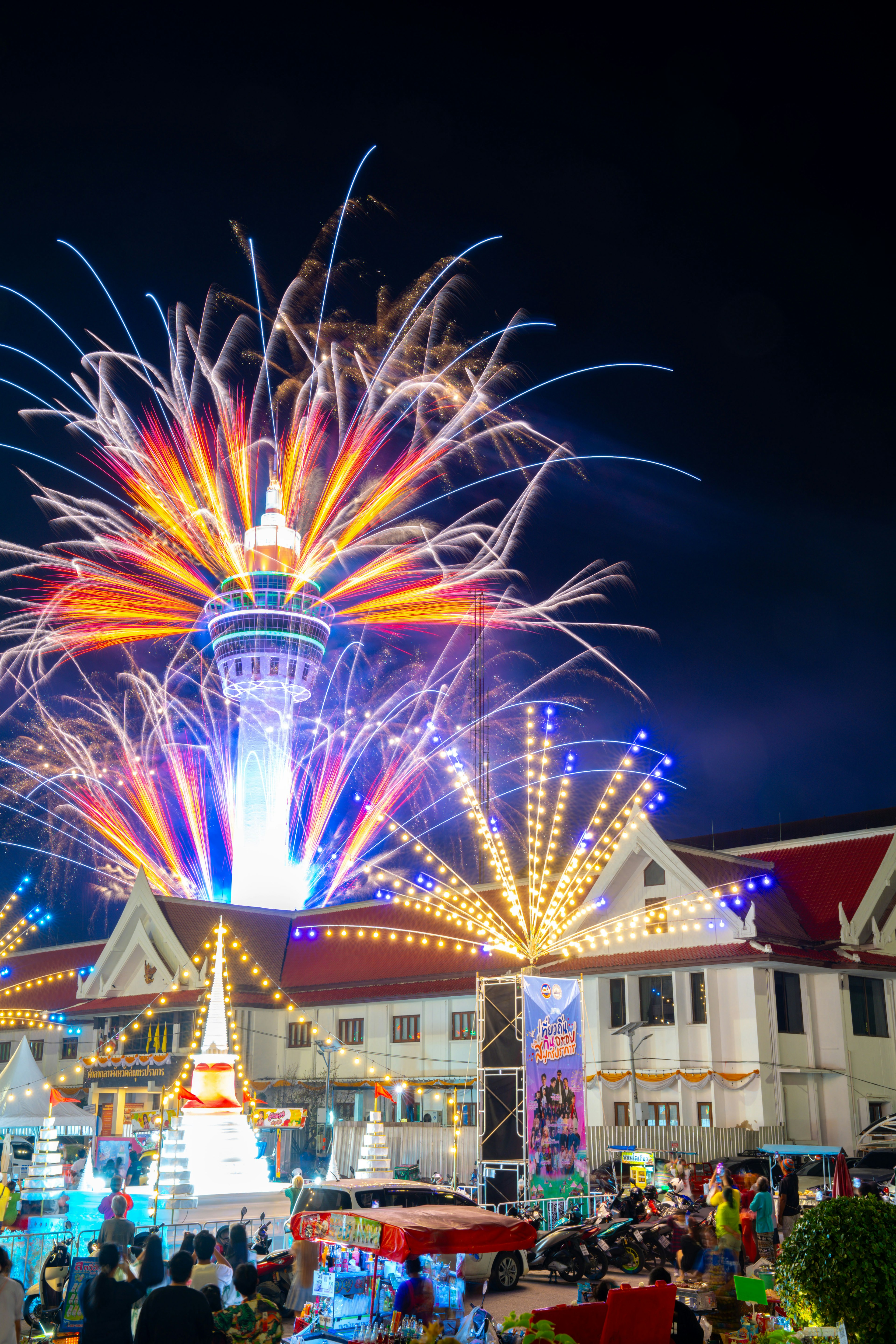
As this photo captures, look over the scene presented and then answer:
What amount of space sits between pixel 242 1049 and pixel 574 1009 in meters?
23.2

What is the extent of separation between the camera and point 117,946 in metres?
52.0

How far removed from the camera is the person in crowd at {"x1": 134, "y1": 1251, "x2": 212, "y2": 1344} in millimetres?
10141

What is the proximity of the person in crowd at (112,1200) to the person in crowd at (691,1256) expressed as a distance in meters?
8.28

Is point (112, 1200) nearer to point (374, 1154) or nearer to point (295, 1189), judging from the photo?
point (295, 1189)

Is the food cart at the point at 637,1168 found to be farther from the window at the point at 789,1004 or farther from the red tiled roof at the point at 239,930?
the red tiled roof at the point at 239,930

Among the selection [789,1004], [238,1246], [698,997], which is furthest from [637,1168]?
[238,1246]

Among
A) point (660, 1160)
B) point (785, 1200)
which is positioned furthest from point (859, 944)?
point (785, 1200)

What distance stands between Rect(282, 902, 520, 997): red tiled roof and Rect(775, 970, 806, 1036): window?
28.2 feet

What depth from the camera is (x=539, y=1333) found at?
455 inches

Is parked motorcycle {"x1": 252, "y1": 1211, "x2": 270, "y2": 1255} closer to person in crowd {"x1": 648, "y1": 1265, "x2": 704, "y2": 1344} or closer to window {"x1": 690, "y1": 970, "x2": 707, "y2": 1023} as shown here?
person in crowd {"x1": 648, "y1": 1265, "x2": 704, "y2": 1344}

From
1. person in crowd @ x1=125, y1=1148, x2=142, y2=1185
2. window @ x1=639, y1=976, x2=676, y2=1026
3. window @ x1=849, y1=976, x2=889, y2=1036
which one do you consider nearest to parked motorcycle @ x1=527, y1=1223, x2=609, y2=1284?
person in crowd @ x1=125, y1=1148, x2=142, y2=1185

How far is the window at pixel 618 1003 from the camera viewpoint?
38.0 meters

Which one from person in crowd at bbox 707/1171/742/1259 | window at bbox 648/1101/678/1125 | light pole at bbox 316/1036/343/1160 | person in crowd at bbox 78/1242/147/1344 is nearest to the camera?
person in crowd at bbox 78/1242/147/1344

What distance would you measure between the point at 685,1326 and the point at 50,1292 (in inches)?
338
